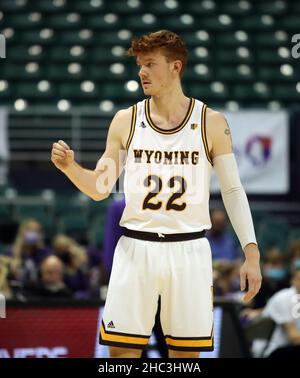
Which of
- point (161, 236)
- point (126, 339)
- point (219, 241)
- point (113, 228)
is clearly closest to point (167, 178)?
point (161, 236)

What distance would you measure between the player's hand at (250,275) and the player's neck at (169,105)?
0.64 meters

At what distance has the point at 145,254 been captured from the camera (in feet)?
12.0

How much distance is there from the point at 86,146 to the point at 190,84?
5.42 ft

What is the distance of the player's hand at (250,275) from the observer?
369cm

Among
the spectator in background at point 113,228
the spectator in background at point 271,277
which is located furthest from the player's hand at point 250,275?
the spectator in background at point 271,277

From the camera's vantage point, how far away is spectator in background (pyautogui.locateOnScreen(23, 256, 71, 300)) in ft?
23.1

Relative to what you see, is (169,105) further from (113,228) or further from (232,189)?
(113,228)

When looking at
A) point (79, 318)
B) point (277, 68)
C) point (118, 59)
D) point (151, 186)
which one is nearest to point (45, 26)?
point (118, 59)

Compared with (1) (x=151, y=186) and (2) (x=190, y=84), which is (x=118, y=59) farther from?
(1) (x=151, y=186)

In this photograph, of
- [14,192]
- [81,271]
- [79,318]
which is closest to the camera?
[79,318]

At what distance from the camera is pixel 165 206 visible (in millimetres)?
3695

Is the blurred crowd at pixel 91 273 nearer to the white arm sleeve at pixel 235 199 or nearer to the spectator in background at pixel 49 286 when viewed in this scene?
the spectator in background at pixel 49 286

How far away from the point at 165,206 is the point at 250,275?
0.45m

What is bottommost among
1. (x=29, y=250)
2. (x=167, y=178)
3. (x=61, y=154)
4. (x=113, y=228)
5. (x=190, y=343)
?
(x=29, y=250)
